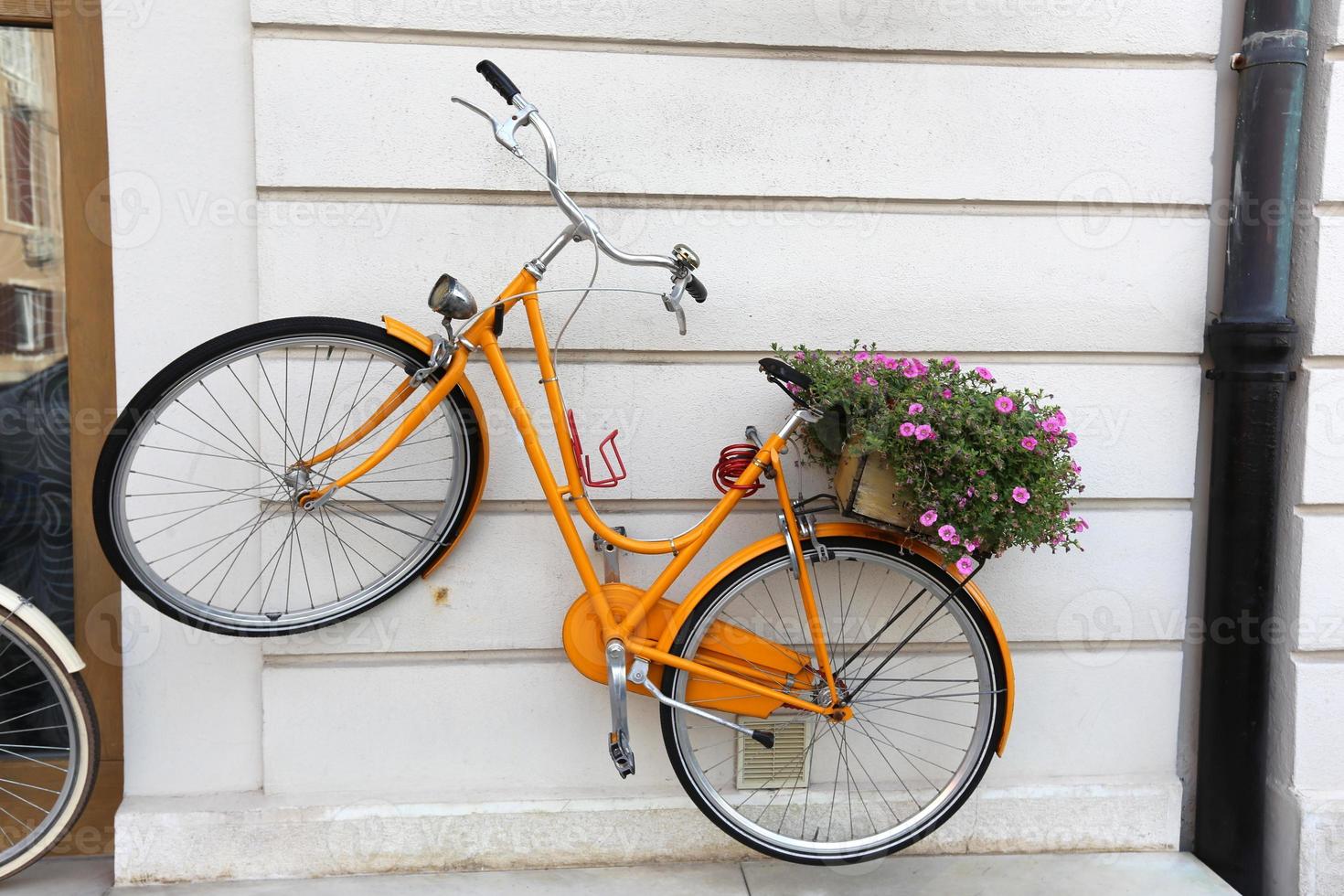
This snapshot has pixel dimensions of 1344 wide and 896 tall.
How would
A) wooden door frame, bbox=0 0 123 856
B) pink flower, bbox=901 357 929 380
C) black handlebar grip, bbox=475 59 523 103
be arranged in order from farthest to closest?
wooden door frame, bbox=0 0 123 856 < pink flower, bbox=901 357 929 380 < black handlebar grip, bbox=475 59 523 103

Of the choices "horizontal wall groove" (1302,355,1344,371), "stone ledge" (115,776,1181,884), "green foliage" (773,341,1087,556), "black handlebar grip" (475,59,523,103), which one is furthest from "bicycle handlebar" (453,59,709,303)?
"horizontal wall groove" (1302,355,1344,371)

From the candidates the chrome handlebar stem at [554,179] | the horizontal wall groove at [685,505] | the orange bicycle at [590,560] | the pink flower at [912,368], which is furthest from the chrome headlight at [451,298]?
the pink flower at [912,368]

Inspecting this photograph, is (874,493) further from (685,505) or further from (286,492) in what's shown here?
(286,492)

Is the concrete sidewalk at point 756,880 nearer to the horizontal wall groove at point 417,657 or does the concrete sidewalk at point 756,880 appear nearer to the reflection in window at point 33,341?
the horizontal wall groove at point 417,657

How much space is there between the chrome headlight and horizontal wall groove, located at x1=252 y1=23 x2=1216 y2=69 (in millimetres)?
781

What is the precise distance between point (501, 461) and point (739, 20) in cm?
144

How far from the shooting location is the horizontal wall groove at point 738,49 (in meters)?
2.73

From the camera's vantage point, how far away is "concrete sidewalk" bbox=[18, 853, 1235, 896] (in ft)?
9.20

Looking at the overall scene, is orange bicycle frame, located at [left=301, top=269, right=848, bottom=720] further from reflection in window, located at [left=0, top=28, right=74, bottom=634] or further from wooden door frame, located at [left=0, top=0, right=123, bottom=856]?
reflection in window, located at [left=0, top=28, right=74, bottom=634]

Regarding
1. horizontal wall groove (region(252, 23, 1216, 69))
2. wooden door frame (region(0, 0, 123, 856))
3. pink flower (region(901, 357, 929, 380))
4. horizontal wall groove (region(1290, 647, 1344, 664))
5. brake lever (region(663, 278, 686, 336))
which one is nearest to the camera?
brake lever (region(663, 278, 686, 336))

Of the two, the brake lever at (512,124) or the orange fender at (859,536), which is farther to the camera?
the orange fender at (859,536)

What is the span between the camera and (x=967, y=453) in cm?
240

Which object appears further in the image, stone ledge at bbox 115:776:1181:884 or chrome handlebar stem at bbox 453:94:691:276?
Result: stone ledge at bbox 115:776:1181:884

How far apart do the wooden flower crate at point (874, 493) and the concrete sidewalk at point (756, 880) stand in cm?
111
